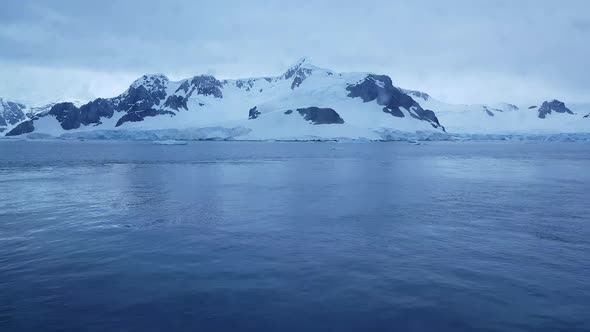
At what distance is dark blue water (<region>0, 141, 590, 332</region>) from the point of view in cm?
1070

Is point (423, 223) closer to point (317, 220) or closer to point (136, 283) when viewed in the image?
point (317, 220)

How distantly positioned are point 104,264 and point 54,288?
2.37 m

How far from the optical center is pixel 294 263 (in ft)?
48.9

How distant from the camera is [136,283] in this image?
1298 centimetres

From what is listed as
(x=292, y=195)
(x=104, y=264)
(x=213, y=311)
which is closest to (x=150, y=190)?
(x=292, y=195)

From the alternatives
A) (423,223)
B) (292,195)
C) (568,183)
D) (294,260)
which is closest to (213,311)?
(294,260)

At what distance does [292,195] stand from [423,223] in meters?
12.0

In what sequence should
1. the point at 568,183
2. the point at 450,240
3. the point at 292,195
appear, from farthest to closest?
the point at 568,183 < the point at 292,195 < the point at 450,240

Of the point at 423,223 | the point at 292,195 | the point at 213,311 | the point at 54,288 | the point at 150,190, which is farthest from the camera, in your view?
the point at 150,190

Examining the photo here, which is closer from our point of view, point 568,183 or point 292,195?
point 292,195

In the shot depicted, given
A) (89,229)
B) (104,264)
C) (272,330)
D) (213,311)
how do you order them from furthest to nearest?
(89,229) → (104,264) → (213,311) → (272,330)

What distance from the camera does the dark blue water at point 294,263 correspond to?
1070 centimetres

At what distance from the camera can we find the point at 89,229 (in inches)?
787

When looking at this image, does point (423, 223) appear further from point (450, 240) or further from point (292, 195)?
point (292, 195)
